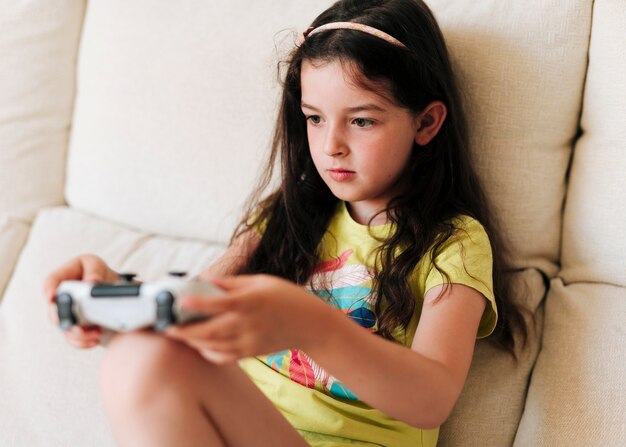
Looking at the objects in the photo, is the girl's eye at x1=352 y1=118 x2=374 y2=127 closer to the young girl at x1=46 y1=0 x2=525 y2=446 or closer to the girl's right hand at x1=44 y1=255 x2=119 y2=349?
the young girl at x1=46 y1=0 x2=525 y2=446

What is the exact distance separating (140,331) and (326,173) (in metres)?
0.39

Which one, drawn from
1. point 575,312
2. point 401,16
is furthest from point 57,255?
point 575,312

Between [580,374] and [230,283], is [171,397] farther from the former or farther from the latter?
[580,374]

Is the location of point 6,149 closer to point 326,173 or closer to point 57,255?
point 57,255

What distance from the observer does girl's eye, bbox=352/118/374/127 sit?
977 mm

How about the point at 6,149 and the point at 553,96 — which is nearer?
the point at 553,96

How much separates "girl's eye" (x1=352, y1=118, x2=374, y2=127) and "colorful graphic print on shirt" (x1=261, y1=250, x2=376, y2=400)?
20 cm

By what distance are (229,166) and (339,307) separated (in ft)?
1.24

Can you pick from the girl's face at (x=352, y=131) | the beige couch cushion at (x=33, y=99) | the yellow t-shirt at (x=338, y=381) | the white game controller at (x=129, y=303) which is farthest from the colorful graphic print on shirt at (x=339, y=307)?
the beige couch cushion at (x=33, y=99)

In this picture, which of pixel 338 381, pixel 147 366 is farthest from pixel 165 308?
pixel 338 381

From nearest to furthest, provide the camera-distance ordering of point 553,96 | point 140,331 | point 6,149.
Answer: point 140,331 → point 553,96 → point 6,149

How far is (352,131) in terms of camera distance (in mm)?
978

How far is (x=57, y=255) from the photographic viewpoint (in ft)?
4.32

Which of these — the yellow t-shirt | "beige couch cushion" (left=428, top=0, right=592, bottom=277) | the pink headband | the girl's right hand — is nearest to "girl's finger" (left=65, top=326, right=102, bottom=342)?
the girl's right hand
